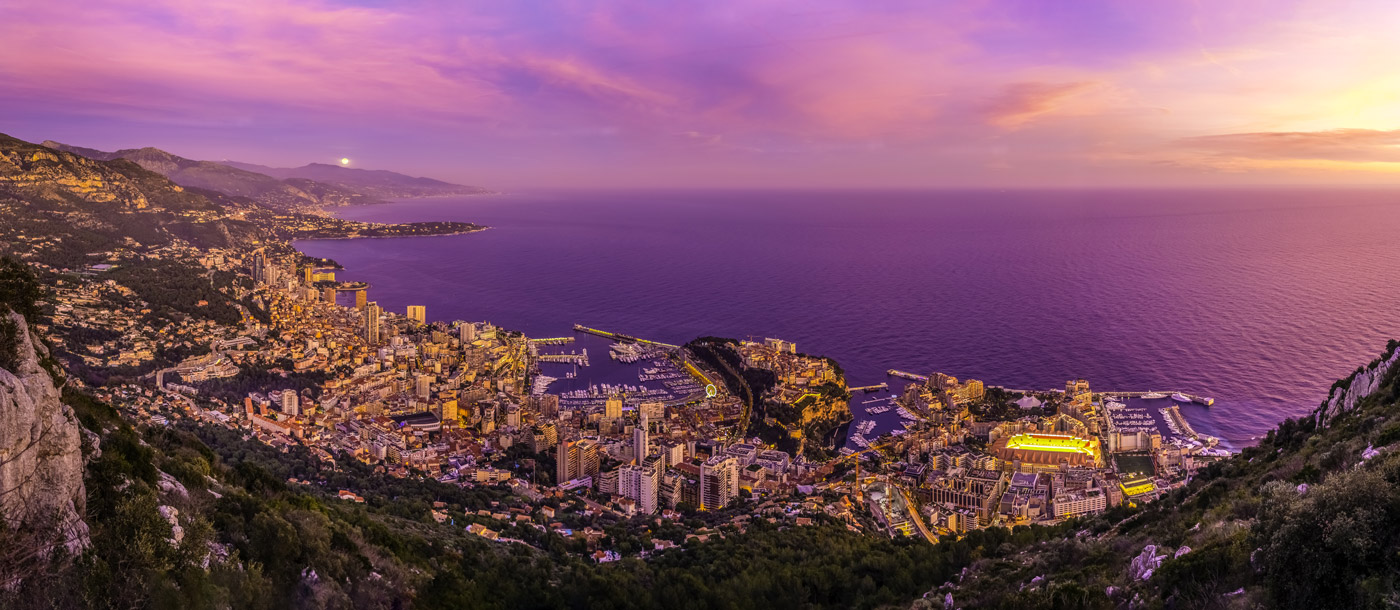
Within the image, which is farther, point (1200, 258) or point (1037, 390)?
point (1200, 258)

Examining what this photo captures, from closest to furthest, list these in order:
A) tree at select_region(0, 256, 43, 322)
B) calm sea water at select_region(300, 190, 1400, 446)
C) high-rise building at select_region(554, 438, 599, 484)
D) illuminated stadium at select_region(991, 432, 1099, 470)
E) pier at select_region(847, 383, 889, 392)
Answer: tree at select_region(0, 256, 43, 322) → high-rise building at select_region(554, 438, 599, 484) → illuminated stadium at select_region(991, 432, 1099, 470) → pier at select_region(847, 383, 889, 392) → calm sea water at select_region(300, 190, 1400, 446)

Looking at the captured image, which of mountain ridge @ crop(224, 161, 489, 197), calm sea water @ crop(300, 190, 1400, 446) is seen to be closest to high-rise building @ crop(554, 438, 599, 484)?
calm sea water @ crop(300, 190, 1400, 446)

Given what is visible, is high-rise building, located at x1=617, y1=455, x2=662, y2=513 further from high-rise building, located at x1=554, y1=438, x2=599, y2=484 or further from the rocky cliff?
the rocky cliff

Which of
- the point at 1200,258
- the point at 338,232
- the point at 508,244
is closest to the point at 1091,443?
the point at 1200,258

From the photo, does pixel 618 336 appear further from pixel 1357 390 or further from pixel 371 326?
pixel 1357 390

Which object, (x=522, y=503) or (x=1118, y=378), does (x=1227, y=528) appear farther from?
(x=1118, y=378)

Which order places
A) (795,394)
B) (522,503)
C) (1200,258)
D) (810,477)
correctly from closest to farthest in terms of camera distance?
(522,503)
(810,477)
(795,394)
(1200,258)
